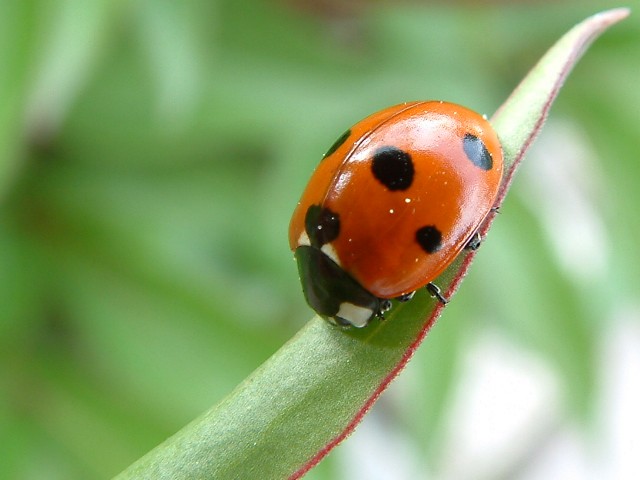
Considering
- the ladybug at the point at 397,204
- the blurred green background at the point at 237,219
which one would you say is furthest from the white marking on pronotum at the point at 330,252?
the blurred green background at the point at 237,219

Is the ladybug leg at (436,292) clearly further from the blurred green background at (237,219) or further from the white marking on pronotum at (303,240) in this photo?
the blurred green background at (237,219)

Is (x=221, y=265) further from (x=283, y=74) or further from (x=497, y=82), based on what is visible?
(x=497, y=82)

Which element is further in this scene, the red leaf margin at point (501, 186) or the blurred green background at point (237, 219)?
the blurred green background at point (237, 219)

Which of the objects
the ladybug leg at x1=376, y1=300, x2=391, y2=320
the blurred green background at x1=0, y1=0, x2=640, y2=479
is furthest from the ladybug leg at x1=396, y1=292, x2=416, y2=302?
the blurred green background at x1=0, y1=0, x2=640, y2=479

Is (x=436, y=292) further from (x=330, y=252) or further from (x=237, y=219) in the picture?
(x=237, y=219)

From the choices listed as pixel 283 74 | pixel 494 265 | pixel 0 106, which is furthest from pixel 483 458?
pixel 0 106

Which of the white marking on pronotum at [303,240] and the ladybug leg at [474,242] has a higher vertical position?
the white marking on pronotum at [303,240]

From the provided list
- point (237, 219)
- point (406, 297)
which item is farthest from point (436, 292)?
point (237, 219)
